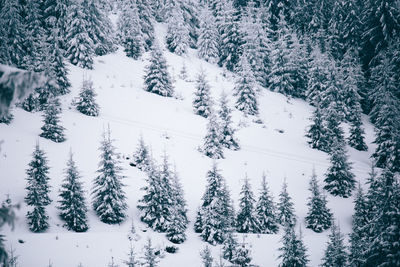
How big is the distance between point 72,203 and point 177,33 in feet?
119

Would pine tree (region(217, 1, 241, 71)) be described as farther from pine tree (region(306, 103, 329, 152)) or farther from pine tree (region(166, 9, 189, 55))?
pine tree (region(306, 103, 329, 152))

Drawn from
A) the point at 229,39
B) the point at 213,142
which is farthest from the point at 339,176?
the point at 229,39

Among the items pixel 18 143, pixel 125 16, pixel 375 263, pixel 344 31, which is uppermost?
pixel 344 31

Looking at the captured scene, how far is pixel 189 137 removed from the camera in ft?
88.1

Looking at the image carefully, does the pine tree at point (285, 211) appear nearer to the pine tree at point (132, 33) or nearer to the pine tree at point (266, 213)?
the pine tree at point (266, 213)

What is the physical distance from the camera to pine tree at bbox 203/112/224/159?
2499 cm

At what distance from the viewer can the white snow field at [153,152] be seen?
14.8 m

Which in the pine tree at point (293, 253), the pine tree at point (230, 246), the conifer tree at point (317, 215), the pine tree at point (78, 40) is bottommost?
the conifer tree at point (317, 215)

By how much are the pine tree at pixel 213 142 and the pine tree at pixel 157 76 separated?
9.60 metres

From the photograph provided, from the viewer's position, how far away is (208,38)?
45812mm

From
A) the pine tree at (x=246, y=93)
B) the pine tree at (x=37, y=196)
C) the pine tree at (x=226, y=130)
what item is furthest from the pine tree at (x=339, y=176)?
the pine tree at (x=37, y=196)

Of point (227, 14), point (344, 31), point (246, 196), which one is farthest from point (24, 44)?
point (344, 31)

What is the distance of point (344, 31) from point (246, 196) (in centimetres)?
4127

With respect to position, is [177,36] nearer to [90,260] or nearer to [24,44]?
[24,44]
